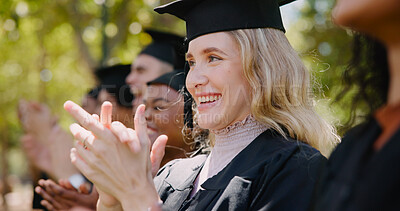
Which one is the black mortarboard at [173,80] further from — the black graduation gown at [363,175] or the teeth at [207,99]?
the black graduation gown at [363,175]

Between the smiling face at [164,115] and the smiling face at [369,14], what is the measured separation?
2.98m

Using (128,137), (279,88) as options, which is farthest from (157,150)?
(279,88)

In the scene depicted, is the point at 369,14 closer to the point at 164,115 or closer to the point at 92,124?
the point at 92,124

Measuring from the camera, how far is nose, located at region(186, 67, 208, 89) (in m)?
2.32

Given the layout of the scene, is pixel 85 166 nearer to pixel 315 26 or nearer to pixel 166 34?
pixel 166 34

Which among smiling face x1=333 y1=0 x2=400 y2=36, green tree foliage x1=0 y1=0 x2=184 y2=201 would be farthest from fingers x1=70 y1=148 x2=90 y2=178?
green tree foliage x1=0 y1=0 x2=184 y2=201

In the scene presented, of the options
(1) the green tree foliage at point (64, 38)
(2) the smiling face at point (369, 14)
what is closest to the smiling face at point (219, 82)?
(2) the smiling face at point (369, 14)

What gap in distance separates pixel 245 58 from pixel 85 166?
100 cm

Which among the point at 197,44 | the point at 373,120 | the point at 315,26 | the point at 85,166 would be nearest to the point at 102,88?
the point at 197,44

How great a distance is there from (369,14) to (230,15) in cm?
154

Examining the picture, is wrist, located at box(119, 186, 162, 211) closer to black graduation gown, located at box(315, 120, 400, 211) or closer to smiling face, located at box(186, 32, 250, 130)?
smiling face, located at box(186, 32, 250, 130)

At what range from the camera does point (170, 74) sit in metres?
4.25

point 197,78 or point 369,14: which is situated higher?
point 369,14

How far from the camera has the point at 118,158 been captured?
1.73m
